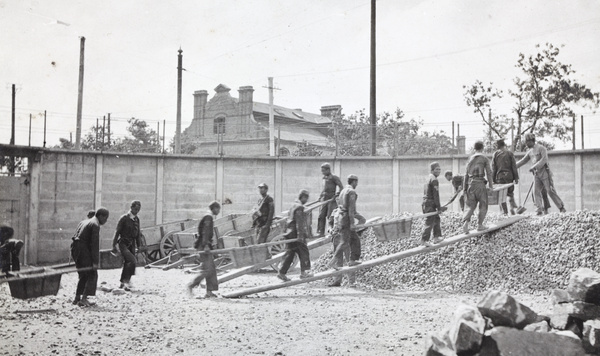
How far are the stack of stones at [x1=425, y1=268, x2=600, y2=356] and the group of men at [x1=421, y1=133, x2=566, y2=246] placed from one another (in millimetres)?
4033

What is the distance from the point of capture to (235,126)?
39.0 metres

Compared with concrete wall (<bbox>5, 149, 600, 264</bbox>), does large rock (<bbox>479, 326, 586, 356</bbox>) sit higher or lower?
lower

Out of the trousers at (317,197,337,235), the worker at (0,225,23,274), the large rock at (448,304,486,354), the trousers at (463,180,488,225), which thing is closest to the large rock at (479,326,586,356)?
the large rock at (448,304,486,354)

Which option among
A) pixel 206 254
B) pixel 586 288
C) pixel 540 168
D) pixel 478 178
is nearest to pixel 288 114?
pixel 540 168

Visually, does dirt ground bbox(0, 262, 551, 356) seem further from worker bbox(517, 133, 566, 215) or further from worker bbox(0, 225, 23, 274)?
worker bbox(517, 133, 566, 215)

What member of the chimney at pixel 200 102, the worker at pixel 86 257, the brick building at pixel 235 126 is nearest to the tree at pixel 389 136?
the brick building at pixel 235 126

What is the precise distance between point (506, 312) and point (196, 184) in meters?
13.4

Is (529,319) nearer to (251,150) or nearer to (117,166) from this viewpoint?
(117,166)

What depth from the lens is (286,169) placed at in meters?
18.0

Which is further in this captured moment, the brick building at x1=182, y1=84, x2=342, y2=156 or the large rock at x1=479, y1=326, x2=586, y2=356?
the brick building at x1=182, y1=84, x2=342, y2=156

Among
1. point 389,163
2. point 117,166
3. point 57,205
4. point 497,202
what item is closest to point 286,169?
point 389,163

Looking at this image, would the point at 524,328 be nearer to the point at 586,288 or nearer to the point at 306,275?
the point at 586,288

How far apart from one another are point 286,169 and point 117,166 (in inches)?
210

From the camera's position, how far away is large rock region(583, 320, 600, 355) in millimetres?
5184
